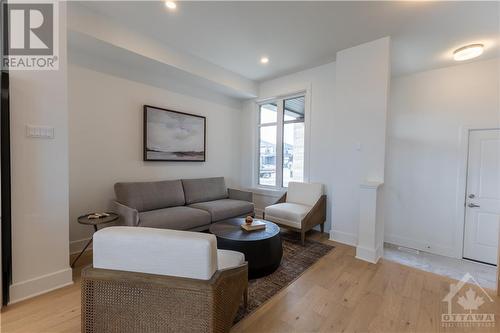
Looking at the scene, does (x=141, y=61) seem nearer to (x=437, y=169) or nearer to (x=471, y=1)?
(x=471, y=1)

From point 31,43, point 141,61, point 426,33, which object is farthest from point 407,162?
point 31,43

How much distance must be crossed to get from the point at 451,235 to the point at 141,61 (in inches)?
219

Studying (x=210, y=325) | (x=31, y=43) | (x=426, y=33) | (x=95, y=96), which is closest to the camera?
(x=210, y=325)

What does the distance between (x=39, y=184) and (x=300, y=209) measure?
311cm

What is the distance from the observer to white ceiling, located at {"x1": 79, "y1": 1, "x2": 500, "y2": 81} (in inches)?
91.9

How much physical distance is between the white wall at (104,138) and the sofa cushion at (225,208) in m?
0.88

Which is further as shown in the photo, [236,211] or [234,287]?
[236,211]

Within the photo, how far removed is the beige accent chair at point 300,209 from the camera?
326 centimetres

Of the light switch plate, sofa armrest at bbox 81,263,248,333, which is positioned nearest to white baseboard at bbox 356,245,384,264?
sofa armrest at bbox 81,263,248,333

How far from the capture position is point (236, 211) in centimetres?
371

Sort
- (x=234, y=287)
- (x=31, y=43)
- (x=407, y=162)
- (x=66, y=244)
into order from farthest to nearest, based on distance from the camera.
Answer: (x=407, y=162), (x=66, y=244), (x=31, y=43), (x=234, y=287)

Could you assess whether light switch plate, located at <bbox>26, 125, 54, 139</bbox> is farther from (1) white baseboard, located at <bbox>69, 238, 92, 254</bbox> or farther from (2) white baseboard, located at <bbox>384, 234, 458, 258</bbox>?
(2) white baseboard, located at <bbox>384, 234, 458, 258</bbox>

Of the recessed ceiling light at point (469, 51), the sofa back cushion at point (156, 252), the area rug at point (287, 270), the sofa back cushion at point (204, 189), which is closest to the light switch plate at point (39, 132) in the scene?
the sofa back cushion at point (156, 252)

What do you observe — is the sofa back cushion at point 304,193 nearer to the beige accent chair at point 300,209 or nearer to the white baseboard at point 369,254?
the beige accent chair at point 300,209
